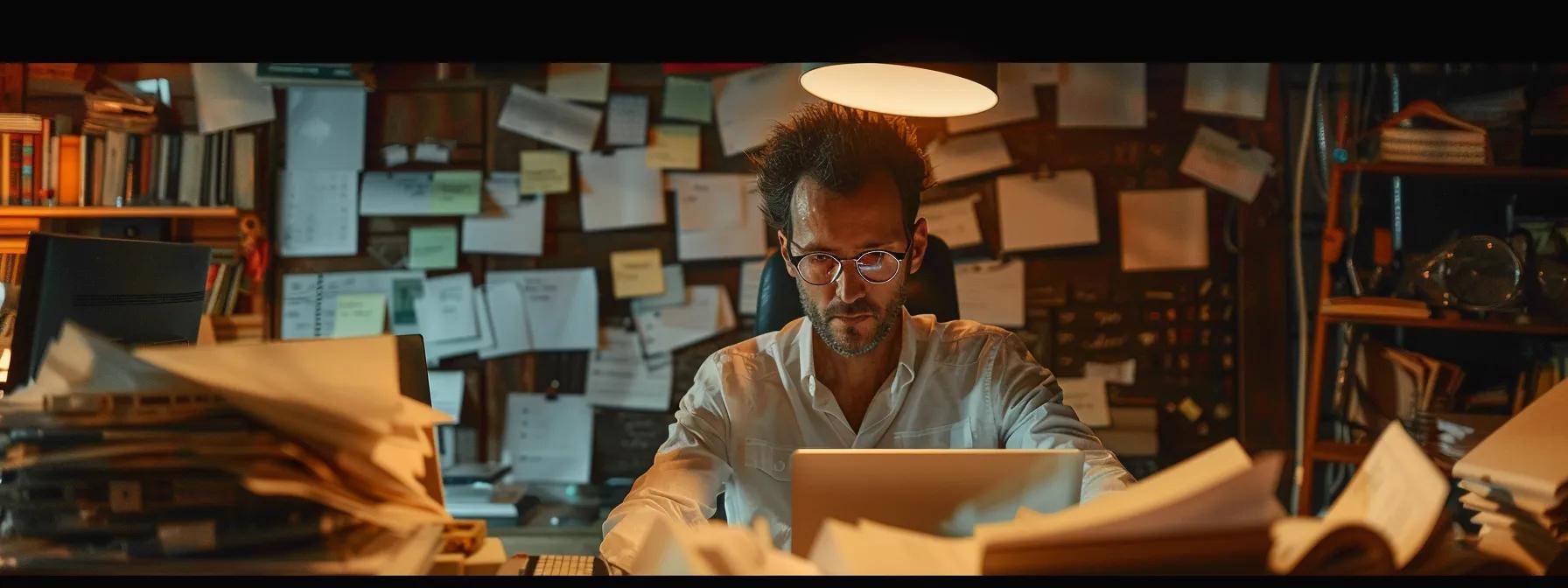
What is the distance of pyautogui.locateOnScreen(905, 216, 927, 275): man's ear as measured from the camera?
1.77m

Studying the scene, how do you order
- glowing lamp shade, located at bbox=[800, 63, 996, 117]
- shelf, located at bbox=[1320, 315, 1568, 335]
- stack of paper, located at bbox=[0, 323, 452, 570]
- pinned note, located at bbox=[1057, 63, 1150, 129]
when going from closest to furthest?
stack of paper, located at bbox=[0, 323, 452, 570] < glowing lamp shade, located at bbox=[800, 63, 996, 117] < shelf, located at bbox=[1320, 315, 1568, 335] < pinned note, located at bbox=[1057, 63, 1150, 129]

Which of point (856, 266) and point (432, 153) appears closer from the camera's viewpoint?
point (856, 266)

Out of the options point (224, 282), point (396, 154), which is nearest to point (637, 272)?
point (396, 154)

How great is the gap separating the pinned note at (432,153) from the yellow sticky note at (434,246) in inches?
8.3

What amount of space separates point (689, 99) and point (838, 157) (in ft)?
4.93

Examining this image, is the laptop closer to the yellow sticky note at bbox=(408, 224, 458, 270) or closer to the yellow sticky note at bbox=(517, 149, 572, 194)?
the yellow sticky note at bbox=(517, 149, 572, 194)

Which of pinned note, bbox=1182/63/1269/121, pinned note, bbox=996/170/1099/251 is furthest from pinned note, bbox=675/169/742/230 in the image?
pinned note, bbox=1182/63/1269/121

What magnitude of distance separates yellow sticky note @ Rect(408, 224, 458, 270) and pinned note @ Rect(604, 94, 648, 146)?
1.96 ft

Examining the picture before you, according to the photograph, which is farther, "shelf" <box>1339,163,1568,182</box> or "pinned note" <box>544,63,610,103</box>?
"pinned note" <box>544,63,610,103</box>

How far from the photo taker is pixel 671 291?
305cm

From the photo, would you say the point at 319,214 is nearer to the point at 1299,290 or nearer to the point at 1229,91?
the point at 1229,91

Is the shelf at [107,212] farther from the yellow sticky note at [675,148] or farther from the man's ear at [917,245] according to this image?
the man's ear at [917,245]
